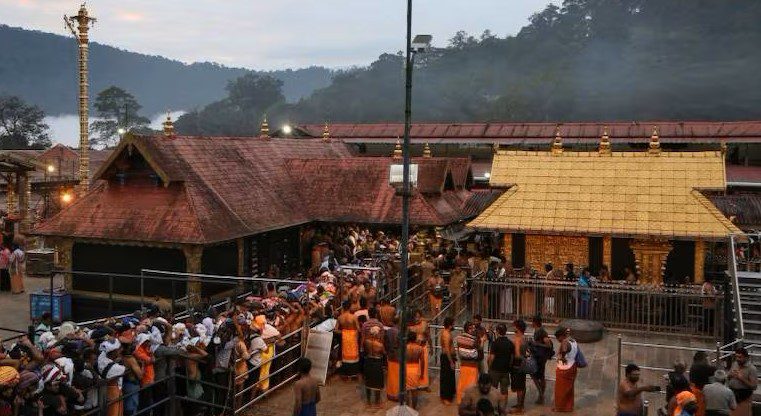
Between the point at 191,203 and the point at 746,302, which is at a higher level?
the point at 191,203

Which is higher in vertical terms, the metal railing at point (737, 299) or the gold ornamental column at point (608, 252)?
the gold ornamental column at point (608, 252)

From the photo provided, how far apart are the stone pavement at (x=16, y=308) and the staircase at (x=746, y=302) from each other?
18.0m

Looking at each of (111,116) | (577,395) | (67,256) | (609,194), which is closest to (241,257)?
(67,256)

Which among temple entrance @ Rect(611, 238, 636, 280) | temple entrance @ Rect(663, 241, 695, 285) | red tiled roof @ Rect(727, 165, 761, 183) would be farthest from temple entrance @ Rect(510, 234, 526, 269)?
red tiled roof @ Rect(727, 165, 761, 183)

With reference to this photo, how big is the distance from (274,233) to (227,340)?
37.5 ft

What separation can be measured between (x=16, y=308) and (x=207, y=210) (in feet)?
25.3

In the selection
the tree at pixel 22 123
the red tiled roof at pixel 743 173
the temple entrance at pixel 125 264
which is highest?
the tree at pixel 22 123

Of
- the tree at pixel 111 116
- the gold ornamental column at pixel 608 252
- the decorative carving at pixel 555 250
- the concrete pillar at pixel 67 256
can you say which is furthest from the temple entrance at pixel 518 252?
the tree at pixel 111 116

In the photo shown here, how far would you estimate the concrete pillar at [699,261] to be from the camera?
65.6 ft

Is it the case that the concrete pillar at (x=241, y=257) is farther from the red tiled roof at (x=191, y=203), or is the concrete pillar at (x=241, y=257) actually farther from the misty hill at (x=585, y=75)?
the misty hill at (x=585, y=75)

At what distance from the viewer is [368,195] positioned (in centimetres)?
2570

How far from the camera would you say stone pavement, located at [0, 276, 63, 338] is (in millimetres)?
20922

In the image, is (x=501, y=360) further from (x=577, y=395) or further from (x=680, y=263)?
(x=680, y=263)

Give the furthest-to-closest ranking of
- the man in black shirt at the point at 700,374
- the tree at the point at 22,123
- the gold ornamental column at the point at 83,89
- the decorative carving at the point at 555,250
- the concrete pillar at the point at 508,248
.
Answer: the tree at the point at 22,123 < the gold ornamental column at the point at 83,89 < the concrete pillar at the point at 508,248 < the decorative carving at the point at 555,250 < the man in black shirt at the point at 700,374
